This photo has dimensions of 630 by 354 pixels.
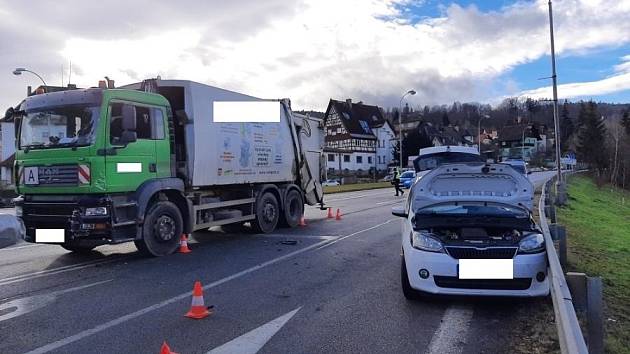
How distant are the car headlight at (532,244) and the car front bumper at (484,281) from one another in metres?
0.07

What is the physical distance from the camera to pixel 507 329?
530 centimetres

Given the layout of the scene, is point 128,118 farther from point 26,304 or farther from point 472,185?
point 472,185

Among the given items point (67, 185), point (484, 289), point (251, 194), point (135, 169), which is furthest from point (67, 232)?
point (484, 289)

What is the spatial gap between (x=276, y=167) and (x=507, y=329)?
8.54 m

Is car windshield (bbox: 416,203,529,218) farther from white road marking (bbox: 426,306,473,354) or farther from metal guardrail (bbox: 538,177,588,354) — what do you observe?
metal guardrail (bbox: 538,177,588,354)

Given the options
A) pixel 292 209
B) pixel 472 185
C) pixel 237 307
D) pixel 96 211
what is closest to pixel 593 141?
pixel 292 209

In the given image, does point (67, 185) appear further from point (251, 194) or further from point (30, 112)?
point (251, 194)

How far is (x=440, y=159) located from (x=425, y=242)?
9235mm

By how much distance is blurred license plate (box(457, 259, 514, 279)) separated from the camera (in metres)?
5.64


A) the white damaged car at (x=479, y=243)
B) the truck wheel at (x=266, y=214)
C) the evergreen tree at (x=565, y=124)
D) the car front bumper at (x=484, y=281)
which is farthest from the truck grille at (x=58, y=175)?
the evergreen tree at (x=565, y=124)

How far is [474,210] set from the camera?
22.0ft

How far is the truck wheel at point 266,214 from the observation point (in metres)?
12.4

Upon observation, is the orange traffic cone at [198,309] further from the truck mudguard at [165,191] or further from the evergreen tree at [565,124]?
the evergreen tree at [565,124]

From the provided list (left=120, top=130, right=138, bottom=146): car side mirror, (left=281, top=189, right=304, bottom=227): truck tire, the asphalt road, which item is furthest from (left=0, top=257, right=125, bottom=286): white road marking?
(left=281, top=189, right=304, bottom=227): truck tire
